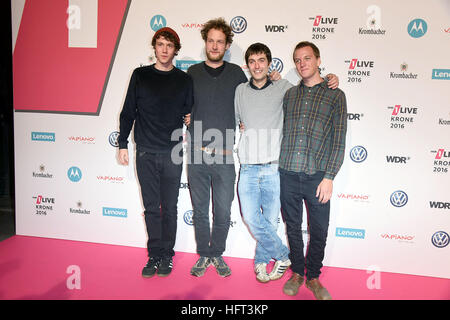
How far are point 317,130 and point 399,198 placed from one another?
120 cm

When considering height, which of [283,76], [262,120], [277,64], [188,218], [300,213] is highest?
[277,64]

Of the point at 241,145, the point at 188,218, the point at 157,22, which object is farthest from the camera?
the point at 188,218

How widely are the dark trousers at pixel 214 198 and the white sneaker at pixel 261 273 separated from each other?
350mm

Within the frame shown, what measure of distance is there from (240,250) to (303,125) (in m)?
1.44

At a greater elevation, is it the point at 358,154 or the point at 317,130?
the point at 317,130

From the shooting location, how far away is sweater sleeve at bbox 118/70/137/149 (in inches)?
93.2

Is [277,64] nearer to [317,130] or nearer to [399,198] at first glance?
[317,130]

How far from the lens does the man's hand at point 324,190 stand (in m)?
2.11

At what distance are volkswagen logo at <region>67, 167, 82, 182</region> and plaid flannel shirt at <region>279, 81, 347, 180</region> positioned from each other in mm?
2233

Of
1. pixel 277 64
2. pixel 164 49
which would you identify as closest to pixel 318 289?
pixel 277 64

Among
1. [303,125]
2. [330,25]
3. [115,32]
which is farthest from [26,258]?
[330,25]

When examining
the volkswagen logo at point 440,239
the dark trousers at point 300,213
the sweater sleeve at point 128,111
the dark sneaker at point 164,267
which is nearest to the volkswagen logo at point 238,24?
the sweater sleeve at point 128,111

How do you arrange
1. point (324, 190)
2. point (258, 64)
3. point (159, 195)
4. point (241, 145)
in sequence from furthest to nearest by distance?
point (159, 195) → point (241, 145) → point (258, 64) → point (324, 190)

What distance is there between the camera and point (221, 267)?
2551 mm
